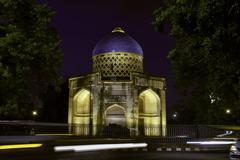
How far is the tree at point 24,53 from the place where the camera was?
13492mm

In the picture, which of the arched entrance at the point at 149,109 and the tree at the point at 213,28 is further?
the arched entrance at the point at 149,109

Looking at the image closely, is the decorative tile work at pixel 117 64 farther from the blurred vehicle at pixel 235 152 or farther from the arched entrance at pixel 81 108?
the blurred vehicle at pixel 235 152

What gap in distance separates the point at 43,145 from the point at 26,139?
29.3 inches

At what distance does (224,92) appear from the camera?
1532 cm

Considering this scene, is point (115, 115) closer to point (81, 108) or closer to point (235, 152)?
point (81, 108)

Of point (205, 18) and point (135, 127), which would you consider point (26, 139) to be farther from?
point (135, 127)

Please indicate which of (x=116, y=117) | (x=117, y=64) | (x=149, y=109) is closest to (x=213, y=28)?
(x=116, y=117)

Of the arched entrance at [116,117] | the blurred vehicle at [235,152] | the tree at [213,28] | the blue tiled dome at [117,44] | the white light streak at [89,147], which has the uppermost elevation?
the blue tiled dome at [117,44]

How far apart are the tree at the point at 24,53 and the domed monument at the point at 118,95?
52.2ft

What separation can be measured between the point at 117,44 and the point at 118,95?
678 centimetres

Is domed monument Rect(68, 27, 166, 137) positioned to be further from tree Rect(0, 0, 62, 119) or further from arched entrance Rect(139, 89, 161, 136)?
tree Rect(0, 0, 62, 119)

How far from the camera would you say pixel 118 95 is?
117ft

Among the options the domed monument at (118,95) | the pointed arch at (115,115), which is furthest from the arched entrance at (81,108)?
the pointed arch at (115,115)

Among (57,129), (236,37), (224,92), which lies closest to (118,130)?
(57,129)
